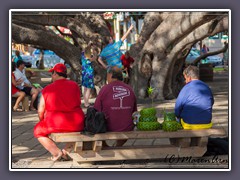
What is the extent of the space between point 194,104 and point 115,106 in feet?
3.55

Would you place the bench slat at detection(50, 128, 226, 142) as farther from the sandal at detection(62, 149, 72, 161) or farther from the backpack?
the sandal at detection(62, 149, 72, 161)

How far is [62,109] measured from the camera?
30.3 ft

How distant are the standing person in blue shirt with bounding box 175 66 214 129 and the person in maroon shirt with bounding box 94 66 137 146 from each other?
69 centimetres

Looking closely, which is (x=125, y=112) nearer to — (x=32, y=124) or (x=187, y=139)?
(x=187, y=139)

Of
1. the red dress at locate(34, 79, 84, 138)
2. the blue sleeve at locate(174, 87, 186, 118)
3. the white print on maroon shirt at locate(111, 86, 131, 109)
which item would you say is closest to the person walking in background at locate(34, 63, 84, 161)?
the red dress at locate(34, 79, 84, 138)

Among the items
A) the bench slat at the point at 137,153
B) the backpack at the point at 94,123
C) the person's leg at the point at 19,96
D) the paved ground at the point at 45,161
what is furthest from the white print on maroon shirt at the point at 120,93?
the person's leg at the point at 19,96

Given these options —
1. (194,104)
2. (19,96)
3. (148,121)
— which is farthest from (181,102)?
(19,96)

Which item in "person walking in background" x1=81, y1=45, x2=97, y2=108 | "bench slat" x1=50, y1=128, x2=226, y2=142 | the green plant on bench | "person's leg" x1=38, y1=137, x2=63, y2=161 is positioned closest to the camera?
"bench slat" x1=50, y1=128, x2=226, y2=142

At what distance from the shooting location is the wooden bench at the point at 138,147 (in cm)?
902

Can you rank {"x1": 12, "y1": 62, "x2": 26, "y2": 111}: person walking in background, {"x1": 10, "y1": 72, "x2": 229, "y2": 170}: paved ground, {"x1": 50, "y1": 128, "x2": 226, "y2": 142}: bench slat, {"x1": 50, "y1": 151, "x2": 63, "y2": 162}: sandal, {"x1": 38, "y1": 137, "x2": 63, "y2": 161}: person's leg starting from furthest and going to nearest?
{"x1": 12, "y1": 62, "x2": 26, "y2": 111}: person walking in background → {"x1": 50, "y1": 151, "x2": 63, "y2": 162}: sandal → {"x1": 38, "y1": 137, "x2": 63, "y2": 161}: person's leg → {"x1": 10, "y1": 72, "x2": 229, "y2": 170}: paved ground → {"x1": 50, "y1": 128, "x2": 226, "y2": 142}: bench slat

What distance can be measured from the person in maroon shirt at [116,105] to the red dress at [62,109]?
12.9 inches

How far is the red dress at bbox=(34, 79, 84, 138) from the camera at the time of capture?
9.20 meters
